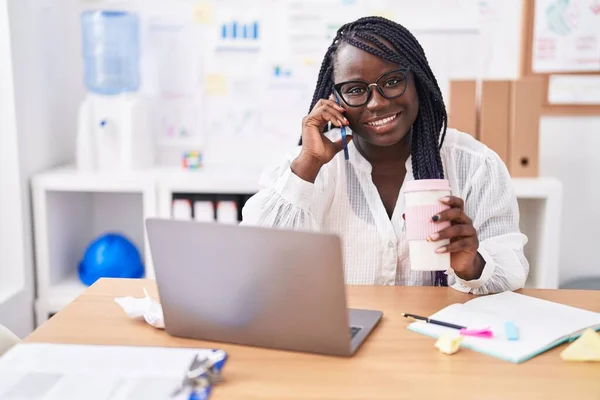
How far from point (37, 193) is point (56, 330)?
165 centimetres

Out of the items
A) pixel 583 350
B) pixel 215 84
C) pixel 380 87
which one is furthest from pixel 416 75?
pixel 215 84

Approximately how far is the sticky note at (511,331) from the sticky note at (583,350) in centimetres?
8

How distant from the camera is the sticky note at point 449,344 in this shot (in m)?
1.15

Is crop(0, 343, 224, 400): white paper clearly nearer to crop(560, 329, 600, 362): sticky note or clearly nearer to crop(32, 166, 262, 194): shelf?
crop(560, 329, 600, 362): sticky note

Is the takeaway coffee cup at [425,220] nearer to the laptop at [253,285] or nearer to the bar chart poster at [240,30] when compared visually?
the laptop at [253,285]

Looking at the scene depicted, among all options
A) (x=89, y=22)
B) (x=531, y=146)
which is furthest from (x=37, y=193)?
(x=531, y=146)

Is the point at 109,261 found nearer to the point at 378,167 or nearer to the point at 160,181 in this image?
the point at 160,181

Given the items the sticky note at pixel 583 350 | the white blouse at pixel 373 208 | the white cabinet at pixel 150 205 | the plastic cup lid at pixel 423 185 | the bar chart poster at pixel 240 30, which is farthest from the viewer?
the bar chart poster at pixel 240 30

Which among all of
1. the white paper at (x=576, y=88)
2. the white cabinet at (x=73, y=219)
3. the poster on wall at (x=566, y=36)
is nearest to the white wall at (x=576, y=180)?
the white paper at (x=576, y=88)

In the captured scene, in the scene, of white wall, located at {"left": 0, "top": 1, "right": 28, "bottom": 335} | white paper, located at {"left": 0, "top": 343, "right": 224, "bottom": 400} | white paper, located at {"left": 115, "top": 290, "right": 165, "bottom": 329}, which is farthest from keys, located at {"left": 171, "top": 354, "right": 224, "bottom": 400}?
white wall, located at {"left": 0, "top": 1, "right": 28, "bottom": 335}

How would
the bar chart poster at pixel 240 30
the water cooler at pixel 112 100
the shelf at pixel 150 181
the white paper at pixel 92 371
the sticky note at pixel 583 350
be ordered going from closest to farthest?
the white paper at pixel 92 371 < the sticky note at pixel 583 350 < the shelf at pixel 150 181 < the water cooler at pixel 112 100 < the bar chart poster at pixel 240 30

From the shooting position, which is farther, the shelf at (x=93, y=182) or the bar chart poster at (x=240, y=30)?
the bar chart poster at (x=240, y=30)

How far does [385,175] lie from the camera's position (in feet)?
6.01

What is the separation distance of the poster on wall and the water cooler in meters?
1.59
